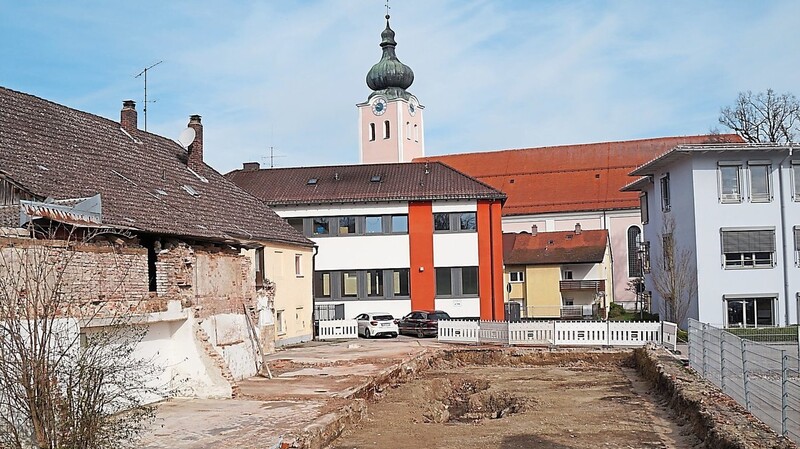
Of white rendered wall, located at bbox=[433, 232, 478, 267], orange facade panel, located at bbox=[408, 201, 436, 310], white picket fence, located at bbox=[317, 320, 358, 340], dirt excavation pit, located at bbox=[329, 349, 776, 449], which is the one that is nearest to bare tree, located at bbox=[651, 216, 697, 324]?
dirt excavation pit, located at bbox=[329, 349, 776, 449]

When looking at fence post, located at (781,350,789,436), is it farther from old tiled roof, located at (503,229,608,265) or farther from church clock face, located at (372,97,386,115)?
church clock face, located at (372,97,386,115)

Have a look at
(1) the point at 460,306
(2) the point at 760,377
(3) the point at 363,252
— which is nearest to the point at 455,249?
(1) the point at 460,306

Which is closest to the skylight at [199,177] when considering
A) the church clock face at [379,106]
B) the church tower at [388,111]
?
the church tower at [388,111]

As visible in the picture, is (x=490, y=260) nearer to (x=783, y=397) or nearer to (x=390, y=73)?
(x=783, y=397)

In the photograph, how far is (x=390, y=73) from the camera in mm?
80688

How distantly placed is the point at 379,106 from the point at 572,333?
5147 cm

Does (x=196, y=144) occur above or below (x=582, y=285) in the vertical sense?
above

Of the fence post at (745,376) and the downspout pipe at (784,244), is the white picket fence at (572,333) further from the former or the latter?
the fence post at (745,376)

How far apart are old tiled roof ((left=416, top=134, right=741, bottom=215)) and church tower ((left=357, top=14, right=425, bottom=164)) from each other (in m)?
9.97

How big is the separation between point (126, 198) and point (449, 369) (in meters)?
13.6

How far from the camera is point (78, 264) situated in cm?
1512

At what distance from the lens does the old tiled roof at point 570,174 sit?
65.8 meters

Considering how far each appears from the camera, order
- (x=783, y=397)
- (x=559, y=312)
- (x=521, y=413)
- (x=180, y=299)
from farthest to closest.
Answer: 1. (x=559, y=312)
2. (x=521, y=413)
3. (x=180, y=299)
4. (x=783, y=397)

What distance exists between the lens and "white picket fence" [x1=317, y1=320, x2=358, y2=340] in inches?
1497
